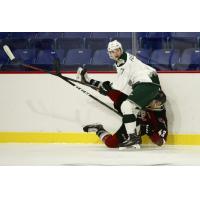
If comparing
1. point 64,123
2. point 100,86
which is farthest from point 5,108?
point 100,86

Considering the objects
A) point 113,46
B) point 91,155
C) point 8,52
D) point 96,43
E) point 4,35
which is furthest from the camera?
point 4,35

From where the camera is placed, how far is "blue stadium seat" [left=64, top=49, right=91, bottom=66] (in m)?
6.33

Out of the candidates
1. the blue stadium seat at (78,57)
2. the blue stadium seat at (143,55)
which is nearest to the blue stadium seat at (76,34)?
the blue stadium seat at (78,57)

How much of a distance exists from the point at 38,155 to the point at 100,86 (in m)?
1.03

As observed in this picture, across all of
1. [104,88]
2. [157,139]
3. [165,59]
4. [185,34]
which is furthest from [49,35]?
[157,139]

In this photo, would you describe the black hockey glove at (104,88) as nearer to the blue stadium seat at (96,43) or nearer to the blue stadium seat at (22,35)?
the blue stadium seat at (96,43)

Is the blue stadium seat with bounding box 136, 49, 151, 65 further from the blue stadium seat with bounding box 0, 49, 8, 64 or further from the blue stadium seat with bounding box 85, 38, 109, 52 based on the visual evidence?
the blue stadium seat with bounding box 0, 49, 8, 64

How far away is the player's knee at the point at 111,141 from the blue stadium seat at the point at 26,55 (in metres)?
1.21

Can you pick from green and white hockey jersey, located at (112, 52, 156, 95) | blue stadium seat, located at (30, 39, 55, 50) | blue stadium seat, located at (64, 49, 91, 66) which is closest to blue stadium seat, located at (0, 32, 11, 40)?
blue stadium seat, located at (30, 39, 55, 50)

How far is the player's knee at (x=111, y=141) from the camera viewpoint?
19.9 feet

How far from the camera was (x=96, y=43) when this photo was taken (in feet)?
20.8

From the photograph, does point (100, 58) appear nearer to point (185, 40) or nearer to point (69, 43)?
point (69, 43)

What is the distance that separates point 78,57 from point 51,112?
26.7 inches

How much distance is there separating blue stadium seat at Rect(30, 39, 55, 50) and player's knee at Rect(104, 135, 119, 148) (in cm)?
119
